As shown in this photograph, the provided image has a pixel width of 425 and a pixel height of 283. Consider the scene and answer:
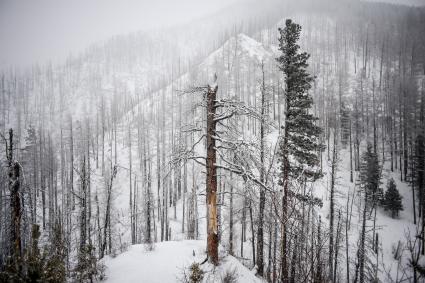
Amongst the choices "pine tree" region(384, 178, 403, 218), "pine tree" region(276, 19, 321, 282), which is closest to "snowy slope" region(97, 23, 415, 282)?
"pine tree" region(384, 178, 403, 218)

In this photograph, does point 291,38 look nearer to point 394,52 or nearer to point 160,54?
point 394,52

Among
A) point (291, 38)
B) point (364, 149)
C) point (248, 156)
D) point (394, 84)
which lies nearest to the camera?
point (248, 156)

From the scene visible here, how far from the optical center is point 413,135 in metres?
37.1

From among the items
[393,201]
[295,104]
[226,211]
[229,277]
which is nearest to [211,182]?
[229,277]

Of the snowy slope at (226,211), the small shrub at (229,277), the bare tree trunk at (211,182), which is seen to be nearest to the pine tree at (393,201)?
the snowy slope at (226,211)

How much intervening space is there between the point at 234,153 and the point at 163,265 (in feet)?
16.4

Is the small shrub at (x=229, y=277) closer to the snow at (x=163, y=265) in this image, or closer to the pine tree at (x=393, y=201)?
the snow at (x=163, y=265)

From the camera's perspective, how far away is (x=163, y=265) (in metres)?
8.20

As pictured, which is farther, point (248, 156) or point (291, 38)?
point (291, 38)

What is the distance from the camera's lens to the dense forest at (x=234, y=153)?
8.16m

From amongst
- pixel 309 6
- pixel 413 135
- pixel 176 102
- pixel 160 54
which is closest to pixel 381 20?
pixel 309 6

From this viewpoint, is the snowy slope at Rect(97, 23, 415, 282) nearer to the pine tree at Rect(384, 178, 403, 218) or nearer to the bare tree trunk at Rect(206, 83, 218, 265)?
the bare tree trunk at Rect(206, 83, 218, 265)

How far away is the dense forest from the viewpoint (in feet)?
26.8

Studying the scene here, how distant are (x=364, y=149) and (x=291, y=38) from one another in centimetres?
3854
